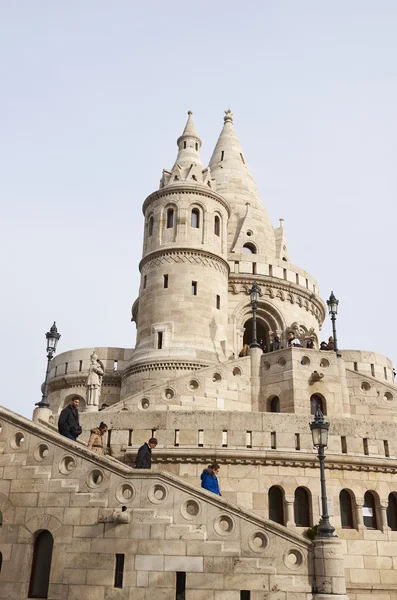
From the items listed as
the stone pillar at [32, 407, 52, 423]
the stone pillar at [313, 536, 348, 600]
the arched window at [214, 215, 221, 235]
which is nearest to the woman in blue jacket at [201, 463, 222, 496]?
the stone pillar at [313, 536, 348, 600]

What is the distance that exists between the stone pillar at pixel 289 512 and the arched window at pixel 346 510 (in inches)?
54.5

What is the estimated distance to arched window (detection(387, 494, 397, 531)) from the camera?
51.0 feet

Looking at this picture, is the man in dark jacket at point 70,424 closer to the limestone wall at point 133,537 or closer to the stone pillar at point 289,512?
the limestone wall at point 133,537

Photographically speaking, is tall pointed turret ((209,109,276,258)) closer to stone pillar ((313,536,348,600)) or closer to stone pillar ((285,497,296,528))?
stone pillar ((285,497,296,528))

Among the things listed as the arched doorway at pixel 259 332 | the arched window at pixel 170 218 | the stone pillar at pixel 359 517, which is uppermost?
the arched window at pixel 170 218

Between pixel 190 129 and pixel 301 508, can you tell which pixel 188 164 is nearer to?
pixel 190 129

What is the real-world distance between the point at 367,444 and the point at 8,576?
9.77m

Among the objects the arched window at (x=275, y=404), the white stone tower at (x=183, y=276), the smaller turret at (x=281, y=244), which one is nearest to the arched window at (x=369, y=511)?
the arched window at (x=275, y=404)

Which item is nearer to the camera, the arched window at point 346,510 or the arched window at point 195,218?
the arched window at point 346,510

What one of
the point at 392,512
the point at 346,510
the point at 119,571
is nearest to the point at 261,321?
the point at 392,512

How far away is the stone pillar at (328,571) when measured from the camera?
34.6ft

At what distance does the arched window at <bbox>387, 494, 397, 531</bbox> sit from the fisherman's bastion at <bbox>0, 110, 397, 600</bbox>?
0.03 meters

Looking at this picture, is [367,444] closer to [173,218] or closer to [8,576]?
[8,576]

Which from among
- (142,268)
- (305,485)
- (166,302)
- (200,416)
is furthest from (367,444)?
(142,268)
